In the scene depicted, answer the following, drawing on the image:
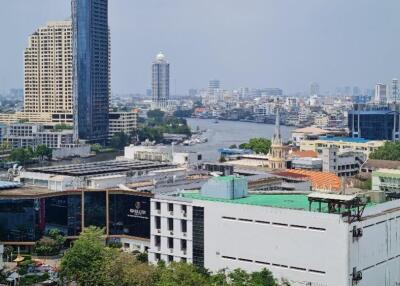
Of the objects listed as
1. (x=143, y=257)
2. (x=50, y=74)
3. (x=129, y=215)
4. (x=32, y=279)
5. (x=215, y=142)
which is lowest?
(x=32, y=279)

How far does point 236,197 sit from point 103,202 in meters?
5.11

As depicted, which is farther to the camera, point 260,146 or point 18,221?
point 260,146

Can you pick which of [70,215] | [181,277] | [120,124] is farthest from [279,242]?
[120,124]

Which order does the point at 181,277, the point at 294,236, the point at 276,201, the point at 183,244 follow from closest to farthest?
the point at 181,277 → the point at 294,236 → the point at 276,201 → the point at 183,244

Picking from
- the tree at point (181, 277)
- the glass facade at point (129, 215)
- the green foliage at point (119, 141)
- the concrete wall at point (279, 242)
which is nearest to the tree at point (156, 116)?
the green foliage at point (119, 141)

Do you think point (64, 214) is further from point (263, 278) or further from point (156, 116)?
point (156, 116)

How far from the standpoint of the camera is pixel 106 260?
13523 millimetres

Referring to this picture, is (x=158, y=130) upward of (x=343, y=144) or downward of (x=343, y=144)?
downward

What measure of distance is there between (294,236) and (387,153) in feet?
65.5

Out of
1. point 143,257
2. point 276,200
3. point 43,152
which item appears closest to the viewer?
point 276,200

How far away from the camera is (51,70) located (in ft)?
171

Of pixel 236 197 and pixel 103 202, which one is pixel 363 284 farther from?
pixel 103 202

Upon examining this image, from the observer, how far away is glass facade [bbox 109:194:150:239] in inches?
696

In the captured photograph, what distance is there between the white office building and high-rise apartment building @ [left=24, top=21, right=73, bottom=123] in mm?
37975
